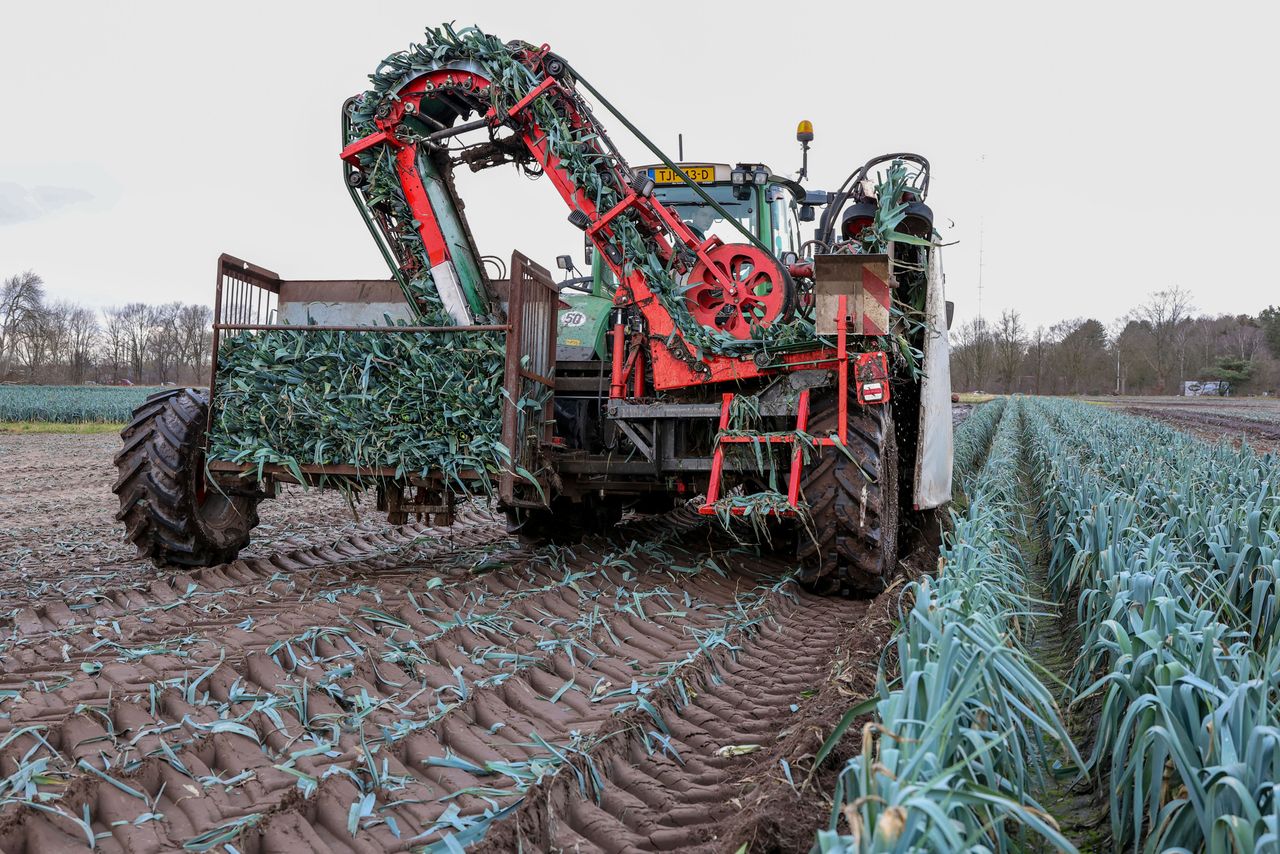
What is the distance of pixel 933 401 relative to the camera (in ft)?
18.0

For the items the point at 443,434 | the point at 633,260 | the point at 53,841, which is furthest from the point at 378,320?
the point at 53,841

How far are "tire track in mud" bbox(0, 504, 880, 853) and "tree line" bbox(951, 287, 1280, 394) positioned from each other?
5404 centimetres

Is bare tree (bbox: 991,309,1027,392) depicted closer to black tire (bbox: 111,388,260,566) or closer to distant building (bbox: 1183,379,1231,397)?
distant building (bbox: 1183,379,1231,397)

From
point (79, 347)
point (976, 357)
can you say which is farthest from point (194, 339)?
point (976, 357)

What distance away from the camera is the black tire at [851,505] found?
4750 millimetres

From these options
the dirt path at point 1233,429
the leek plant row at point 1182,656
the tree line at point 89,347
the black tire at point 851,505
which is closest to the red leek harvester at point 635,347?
the black tire at point 851,505

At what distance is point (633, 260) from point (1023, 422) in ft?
58.0

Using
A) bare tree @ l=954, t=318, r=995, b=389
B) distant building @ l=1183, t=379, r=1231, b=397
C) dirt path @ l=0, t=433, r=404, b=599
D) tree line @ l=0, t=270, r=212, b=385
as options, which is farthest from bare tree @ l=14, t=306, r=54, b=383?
distant building @ l=1183, t=379, r=1231, b=397

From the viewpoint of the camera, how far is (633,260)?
17.5 feet

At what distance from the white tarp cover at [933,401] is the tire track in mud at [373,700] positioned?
1.01 metres

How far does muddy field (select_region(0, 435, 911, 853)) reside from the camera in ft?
7.57

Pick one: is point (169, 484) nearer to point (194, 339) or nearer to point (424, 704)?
point (424, 704)

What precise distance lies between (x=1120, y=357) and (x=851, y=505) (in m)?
65.0

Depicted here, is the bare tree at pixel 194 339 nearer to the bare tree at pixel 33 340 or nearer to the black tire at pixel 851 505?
the bare tree at pixel 33 340
